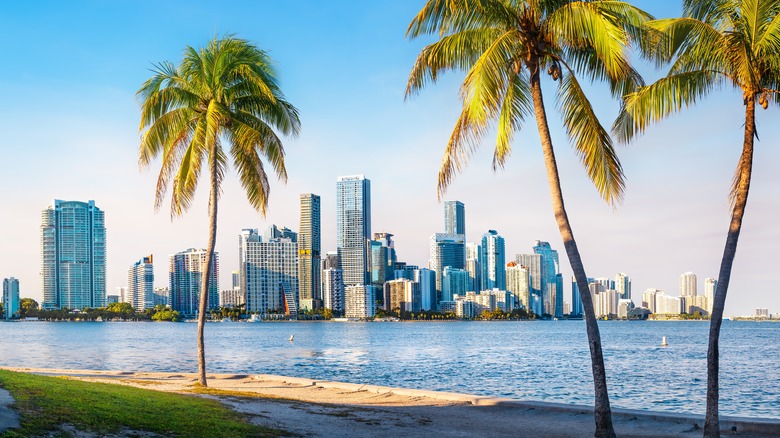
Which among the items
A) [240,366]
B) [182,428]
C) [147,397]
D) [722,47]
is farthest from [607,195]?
[240,366]

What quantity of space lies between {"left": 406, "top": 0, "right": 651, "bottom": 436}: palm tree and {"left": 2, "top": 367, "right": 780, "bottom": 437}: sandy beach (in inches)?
128

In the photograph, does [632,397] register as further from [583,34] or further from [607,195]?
[583,34]

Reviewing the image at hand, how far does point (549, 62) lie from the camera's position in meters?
16.2

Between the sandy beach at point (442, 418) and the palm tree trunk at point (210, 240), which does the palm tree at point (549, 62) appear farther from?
the palm tree trunk at point (210, 240)

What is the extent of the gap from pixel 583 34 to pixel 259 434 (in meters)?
9.57

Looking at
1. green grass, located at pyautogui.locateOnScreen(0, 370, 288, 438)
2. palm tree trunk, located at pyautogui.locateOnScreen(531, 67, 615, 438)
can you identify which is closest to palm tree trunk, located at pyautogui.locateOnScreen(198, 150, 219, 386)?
green grass, located at pyautogui.locateOnScreen(0, 370, 288, 438)

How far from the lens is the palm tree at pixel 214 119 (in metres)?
23.1

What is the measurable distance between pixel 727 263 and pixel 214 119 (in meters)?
14.4

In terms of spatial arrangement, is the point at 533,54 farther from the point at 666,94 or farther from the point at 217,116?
the point at 217,116

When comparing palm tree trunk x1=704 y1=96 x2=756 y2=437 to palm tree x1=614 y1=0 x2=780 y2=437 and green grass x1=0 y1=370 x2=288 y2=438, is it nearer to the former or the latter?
palm tree x1=614 y1=0 x2=780 y2=437

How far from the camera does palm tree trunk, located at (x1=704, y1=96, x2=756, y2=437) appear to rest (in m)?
14.3

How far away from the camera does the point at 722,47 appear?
47.4 feet

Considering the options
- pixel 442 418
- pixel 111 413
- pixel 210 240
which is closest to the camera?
pixel 111 413

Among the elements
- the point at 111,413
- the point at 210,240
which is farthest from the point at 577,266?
the point at 210,240
